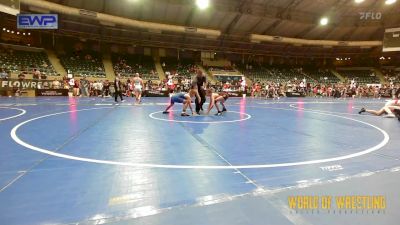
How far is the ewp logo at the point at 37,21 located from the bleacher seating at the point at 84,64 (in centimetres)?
534

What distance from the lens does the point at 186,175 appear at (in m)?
3.91

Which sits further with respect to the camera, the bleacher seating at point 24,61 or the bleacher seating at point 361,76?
the bleacher seating at point 361,76

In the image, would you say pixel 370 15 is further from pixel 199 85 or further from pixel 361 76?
pixel 199 85

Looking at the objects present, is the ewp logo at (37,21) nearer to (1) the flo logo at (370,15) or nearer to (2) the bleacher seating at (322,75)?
(1) the flo logo at (370,15)

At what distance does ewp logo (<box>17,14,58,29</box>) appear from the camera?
24.1 meters

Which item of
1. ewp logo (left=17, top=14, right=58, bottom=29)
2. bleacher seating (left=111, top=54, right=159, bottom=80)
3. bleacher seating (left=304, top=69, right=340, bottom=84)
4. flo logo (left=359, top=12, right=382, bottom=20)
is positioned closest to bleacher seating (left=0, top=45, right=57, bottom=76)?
ewp logo (left=17, top=14, right=58, bottom=29)

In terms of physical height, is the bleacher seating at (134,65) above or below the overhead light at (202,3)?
below

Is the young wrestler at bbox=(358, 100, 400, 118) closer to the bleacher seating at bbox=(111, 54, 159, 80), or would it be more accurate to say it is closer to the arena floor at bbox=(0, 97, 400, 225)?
the arena floor at bbox=(0, 97, 400, 225)

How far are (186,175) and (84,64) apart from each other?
3172 cm

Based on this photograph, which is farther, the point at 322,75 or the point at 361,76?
the point at 361,76

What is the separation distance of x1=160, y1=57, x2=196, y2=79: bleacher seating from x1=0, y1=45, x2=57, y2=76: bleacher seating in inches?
557

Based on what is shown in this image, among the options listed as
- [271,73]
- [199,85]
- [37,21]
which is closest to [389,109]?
[199,85]

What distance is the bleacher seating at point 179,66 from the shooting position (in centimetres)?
3691

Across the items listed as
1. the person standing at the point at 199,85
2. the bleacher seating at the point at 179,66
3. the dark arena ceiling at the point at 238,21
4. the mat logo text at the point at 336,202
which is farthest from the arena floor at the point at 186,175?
the bleacher seating at the point at 179,66
